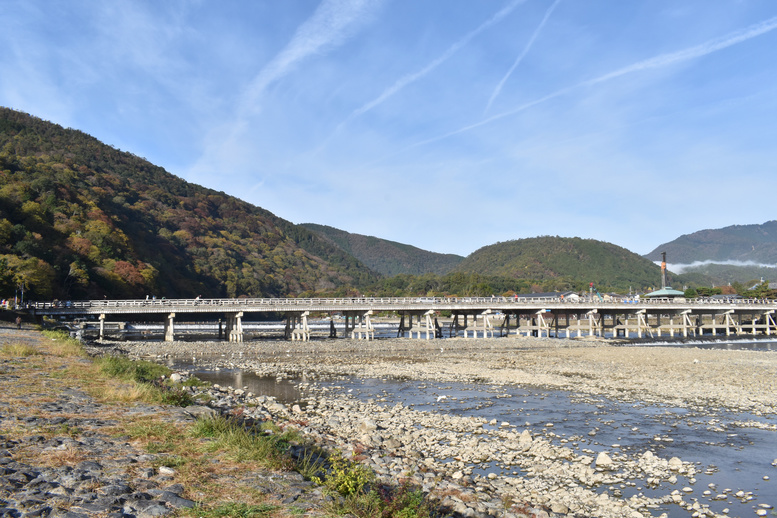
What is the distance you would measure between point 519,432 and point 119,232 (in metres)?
81.2

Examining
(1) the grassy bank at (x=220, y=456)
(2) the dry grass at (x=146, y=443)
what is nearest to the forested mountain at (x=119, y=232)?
(2) the dry grass at (x=146, y=443)

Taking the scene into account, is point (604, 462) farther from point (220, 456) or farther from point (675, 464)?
point (220, 456)

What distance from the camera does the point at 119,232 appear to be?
78.9 m

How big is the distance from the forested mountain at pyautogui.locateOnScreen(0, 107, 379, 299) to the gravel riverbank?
142 feet

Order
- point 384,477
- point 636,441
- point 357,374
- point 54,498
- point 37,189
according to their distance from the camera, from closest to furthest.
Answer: point 54,498 < point 384,477 < point 636,441 < point 357,374 < point 37,189

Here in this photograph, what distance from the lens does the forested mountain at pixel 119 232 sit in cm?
6106

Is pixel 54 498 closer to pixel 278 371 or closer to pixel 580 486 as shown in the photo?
pixel 580 486

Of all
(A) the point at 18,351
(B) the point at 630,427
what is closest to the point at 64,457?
(B) the point at 630,427

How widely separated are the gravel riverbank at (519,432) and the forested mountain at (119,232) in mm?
43328

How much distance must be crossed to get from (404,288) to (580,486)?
136623 mm

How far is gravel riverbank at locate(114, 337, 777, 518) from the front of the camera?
8016mm

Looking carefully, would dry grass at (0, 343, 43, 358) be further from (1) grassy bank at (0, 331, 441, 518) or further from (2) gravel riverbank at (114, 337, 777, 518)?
(2) gravel riverbank at (114, 337, 777, 518)

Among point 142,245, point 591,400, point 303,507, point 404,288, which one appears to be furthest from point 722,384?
point 404,288

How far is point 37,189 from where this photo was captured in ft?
238
